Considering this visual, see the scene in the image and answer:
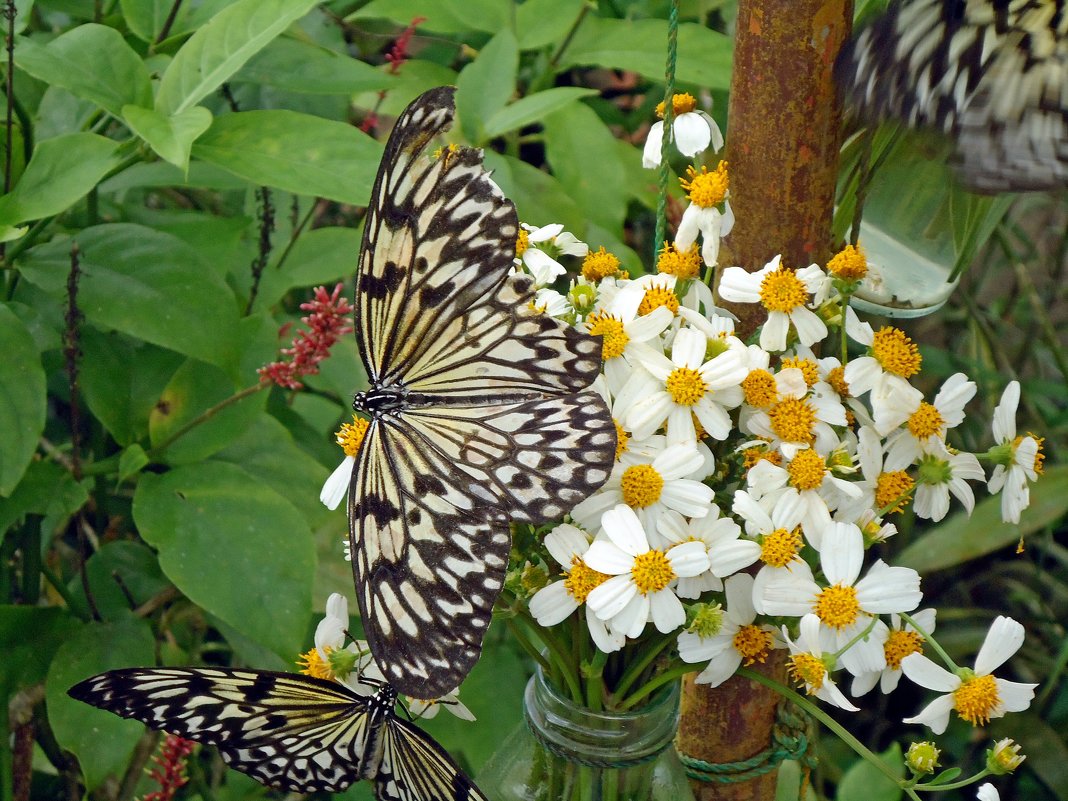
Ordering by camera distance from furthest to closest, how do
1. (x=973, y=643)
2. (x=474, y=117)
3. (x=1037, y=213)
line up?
(x=1037, y=213), (x=973, y=643), (x=474, y=117)

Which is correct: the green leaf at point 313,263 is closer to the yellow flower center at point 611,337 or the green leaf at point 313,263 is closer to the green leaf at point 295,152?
the green leaf at point 295,152

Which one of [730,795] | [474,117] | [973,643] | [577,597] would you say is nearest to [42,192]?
[474,117]

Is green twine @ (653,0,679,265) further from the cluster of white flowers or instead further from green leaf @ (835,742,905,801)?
green leaf @ (835,742,905,801)

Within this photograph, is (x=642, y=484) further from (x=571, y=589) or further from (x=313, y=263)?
(x=313, y=263)

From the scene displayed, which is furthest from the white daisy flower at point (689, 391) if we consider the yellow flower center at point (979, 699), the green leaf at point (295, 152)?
the green leaf at point (295, 152)

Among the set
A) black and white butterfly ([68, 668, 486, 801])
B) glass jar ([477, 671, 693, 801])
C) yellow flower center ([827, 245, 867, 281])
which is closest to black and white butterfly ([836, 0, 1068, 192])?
yellow flower center ([827, 245, 867, 281])

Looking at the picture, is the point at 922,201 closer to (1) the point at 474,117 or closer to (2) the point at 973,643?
(1) the point at 474,117
